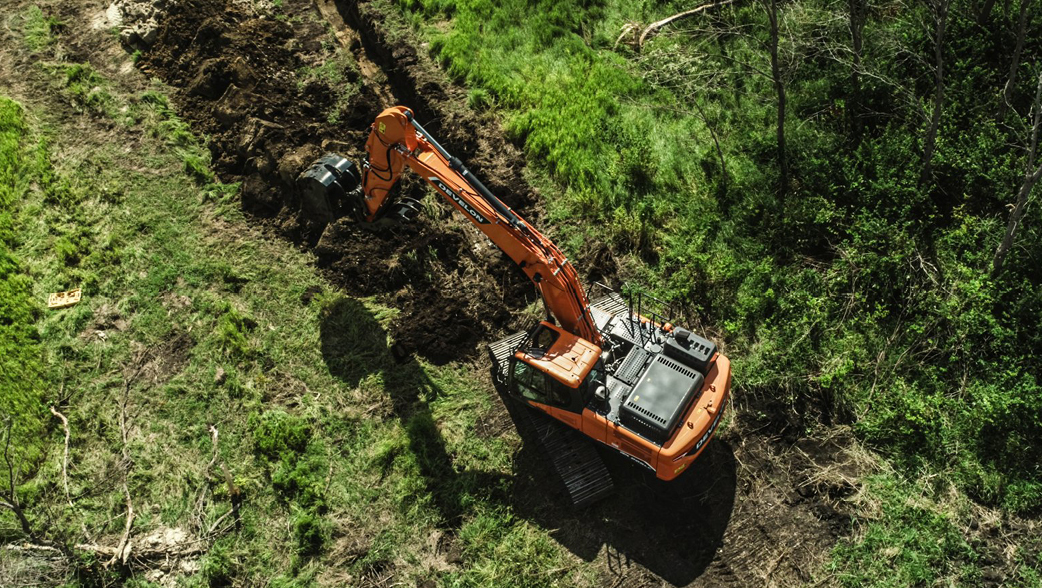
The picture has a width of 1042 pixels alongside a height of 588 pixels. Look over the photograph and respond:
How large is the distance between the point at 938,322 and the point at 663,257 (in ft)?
16.8

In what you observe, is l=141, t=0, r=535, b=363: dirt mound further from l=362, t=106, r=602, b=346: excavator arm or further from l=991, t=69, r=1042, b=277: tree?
l=991, t=69, r=1042, b=277: tree

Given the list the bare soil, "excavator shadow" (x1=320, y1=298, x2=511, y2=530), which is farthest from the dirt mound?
"excavator shadow" (x1=320, y1=298, x2=511, y2=530)

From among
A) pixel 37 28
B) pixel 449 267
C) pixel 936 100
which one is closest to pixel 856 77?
pixel 936 100

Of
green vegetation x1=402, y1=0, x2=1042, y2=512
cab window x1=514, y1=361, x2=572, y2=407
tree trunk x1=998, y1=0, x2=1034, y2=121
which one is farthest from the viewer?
tree trunk x1=998, y1=0, x2=1034, y2=121

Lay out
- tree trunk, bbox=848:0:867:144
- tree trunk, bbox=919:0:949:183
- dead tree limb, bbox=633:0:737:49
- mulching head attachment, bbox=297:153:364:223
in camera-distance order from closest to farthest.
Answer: tree trunk, bbox=919:0:949:183, mulching head attachment, bbox=297:153:364:223, tree trunk, bbox=848:0:867:144, dead tree limb, bbox=633:0:737:49

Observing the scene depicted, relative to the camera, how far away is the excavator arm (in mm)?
11578

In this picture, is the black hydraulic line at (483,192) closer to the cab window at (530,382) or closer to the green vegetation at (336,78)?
the cab window at (530,382)

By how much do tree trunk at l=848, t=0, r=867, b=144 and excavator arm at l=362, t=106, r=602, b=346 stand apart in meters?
8.31

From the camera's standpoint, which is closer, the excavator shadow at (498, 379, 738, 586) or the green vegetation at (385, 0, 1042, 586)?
the excavator shadow at (498, 379, 738, 586)

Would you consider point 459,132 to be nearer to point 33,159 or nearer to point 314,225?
point 314,225

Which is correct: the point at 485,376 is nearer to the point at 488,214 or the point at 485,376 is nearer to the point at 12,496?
the point at 488,214

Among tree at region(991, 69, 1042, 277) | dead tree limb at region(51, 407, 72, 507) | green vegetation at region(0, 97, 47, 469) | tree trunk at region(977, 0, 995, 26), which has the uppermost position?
→ tree trunk at region(977, 0, 995, 26)

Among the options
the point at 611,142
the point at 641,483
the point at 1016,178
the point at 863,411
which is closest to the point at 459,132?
the point at 611,142

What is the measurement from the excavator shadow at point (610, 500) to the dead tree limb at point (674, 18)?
1060 cm
